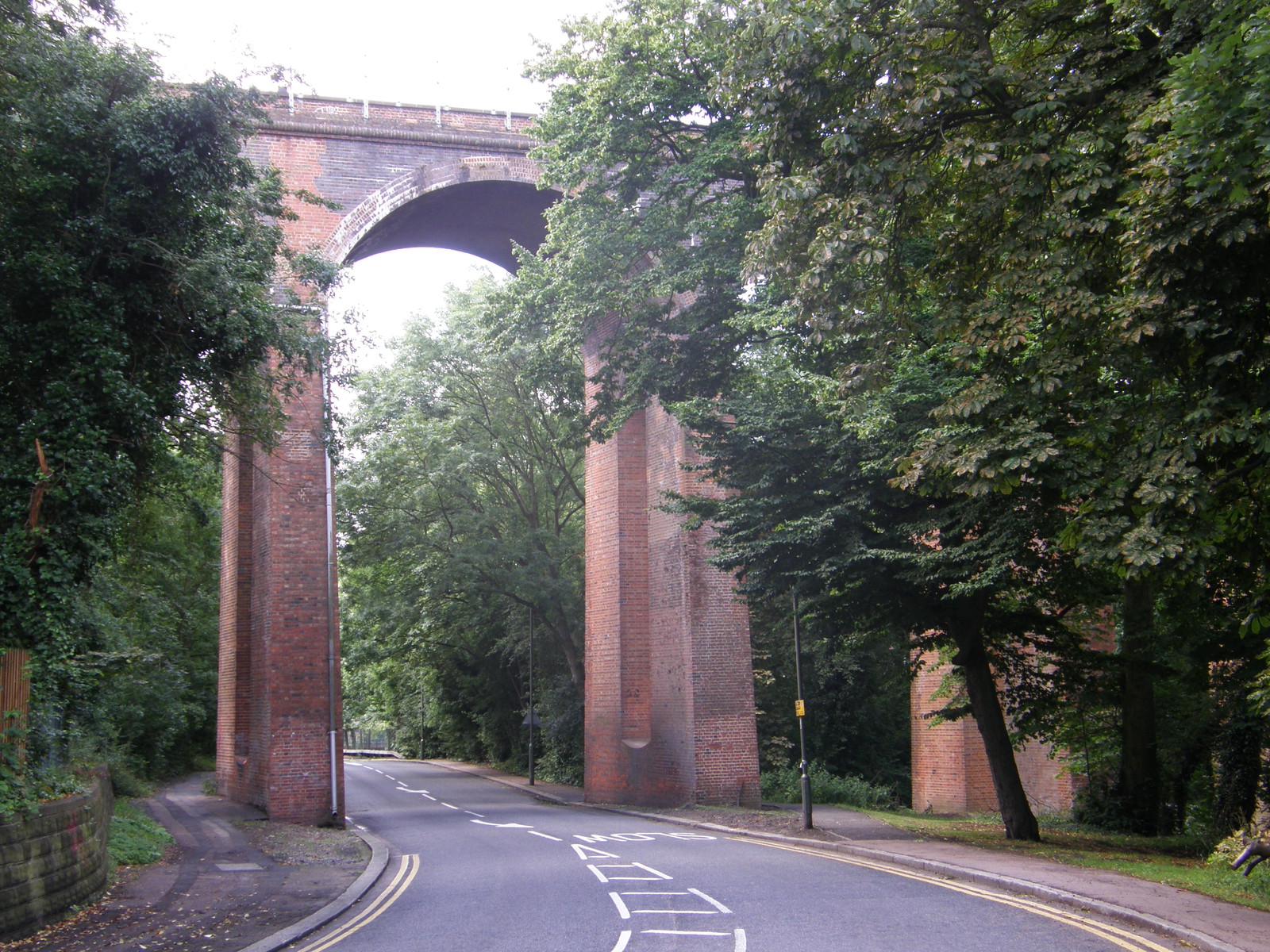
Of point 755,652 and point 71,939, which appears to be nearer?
point 71,939

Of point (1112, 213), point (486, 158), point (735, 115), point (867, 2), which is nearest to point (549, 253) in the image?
point (486, 158)

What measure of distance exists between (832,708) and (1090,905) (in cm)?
2104

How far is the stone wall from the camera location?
8.66m

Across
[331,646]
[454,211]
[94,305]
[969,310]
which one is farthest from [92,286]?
[454,211]

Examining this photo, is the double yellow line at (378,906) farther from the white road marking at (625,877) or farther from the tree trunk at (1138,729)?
the tree trunk at (1138,729)

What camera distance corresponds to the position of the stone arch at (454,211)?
2245 cm

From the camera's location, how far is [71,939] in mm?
8781

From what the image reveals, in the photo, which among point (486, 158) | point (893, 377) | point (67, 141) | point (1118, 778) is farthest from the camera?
point (486, 158)

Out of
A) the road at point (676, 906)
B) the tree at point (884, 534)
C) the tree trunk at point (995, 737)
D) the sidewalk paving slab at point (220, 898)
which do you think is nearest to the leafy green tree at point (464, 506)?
the sidewalk paving slab at point (220, 898)

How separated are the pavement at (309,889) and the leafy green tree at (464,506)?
42.0 ft

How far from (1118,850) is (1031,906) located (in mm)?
6488

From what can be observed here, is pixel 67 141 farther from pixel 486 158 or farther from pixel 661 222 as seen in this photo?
pixel 486 158

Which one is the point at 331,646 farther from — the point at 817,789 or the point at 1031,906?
the point at 1031,906

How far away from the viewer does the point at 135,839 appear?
1492 centimetres
